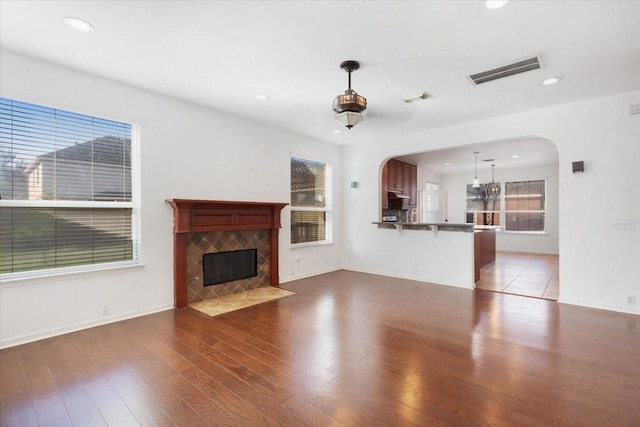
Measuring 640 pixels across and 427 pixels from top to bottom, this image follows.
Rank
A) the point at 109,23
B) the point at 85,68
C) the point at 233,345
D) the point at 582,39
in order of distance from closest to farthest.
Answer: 1. the point at 109,23
2. the point at 582,39
3. the point at 233,345
4. the point at 85,68

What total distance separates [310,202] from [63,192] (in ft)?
12.9

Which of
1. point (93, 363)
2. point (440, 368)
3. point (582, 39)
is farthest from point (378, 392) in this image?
point (582, 39)

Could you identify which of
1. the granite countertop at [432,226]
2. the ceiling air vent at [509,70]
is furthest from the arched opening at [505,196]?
the ceiling air vent at [509,70]

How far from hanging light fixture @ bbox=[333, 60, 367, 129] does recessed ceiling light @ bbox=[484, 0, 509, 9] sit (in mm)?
1184

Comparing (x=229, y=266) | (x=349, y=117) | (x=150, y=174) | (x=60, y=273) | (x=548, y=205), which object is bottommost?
(x=229, y=266)

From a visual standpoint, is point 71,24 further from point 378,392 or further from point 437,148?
point 437,148

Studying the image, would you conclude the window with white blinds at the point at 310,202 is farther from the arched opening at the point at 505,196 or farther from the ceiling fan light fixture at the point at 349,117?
the ceiling fan light fixture at the point at 349,117

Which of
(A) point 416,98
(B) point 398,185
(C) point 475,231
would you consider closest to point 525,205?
(B) point 398,185

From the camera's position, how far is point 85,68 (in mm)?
3217

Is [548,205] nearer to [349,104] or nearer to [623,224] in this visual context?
[623,224]

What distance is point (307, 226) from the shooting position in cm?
617

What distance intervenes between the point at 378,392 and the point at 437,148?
14.6ft

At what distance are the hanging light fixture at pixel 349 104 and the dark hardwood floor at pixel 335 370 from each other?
2.22 metres

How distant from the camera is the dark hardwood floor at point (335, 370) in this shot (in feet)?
6.28
